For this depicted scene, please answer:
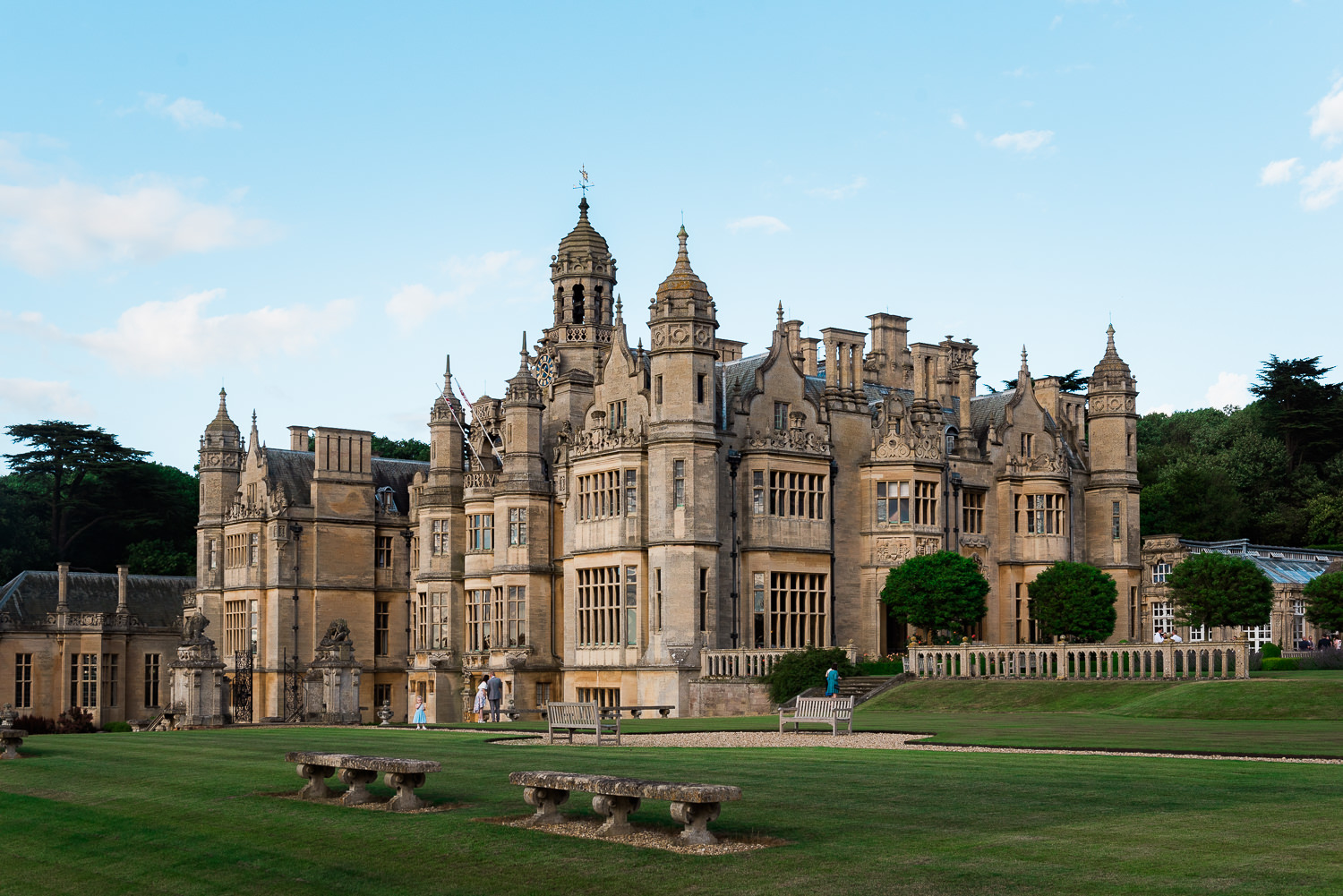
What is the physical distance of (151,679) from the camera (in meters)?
71.7

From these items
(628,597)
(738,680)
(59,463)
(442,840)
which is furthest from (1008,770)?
(59,463)

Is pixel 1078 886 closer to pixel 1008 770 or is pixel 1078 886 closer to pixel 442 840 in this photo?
pixel 442 840

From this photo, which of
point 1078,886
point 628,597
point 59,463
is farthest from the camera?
point 59,463

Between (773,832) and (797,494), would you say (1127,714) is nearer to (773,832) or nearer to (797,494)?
(797,494)

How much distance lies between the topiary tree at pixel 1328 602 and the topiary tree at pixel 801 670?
60.9 ft

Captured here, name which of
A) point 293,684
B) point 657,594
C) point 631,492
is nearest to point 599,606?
point 657,594

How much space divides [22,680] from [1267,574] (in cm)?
5437

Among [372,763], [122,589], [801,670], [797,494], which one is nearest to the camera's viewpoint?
[372,763]

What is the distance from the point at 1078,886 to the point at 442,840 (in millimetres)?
6245

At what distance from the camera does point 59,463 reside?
289ft

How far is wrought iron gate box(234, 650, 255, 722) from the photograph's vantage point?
216 ft

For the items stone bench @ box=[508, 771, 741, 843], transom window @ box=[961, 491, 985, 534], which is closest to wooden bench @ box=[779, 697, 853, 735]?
stone bench @ box=[508, 771, 741, 843]

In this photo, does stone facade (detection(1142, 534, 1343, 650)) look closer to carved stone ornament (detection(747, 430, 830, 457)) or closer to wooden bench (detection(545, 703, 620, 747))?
carved stone ornament (detection(747, 430, 830, 457))

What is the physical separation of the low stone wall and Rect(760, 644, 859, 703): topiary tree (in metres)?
0.59
